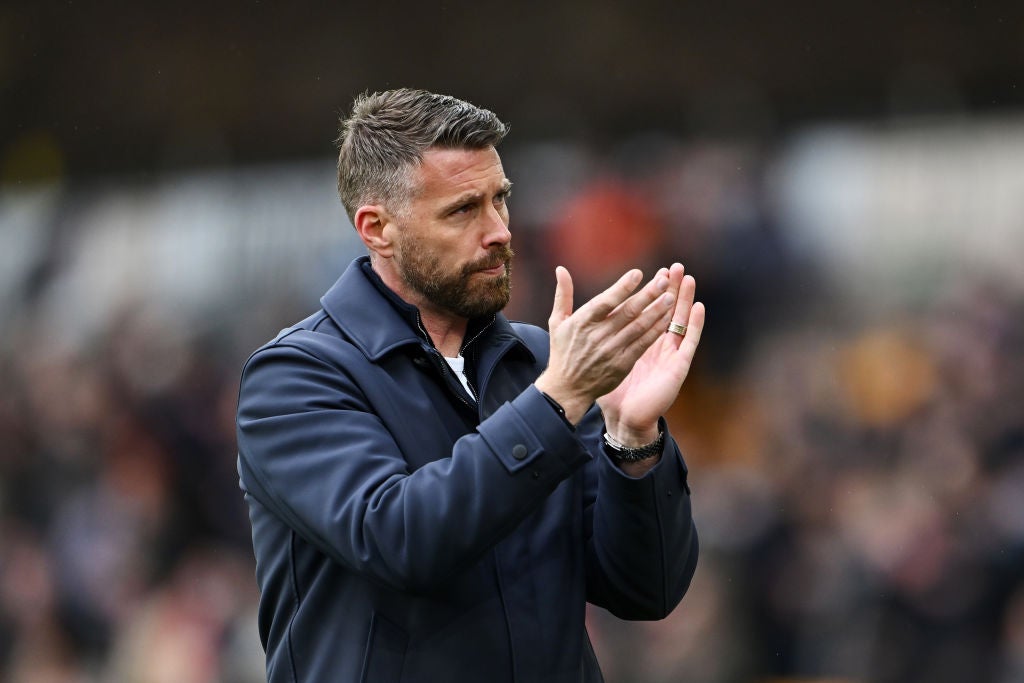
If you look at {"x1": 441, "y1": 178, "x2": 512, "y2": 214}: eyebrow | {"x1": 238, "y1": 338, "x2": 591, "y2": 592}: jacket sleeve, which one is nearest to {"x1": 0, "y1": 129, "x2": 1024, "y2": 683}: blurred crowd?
{"x1": 441, "y1": 178, "x2": 512, "y2": 214}: eyebrow

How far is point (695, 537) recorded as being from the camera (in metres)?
2.54

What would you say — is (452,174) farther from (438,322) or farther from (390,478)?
(390,478)

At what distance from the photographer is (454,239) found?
2.49m

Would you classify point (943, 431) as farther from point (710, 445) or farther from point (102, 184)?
point (102, 184)

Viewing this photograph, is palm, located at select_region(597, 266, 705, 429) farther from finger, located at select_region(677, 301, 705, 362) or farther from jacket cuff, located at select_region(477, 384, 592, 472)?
jacket cuff, located at select_region(477, 384, 592, 472)

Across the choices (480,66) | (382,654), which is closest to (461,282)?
(382,654)

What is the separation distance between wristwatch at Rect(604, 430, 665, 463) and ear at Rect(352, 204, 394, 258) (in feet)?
1.74

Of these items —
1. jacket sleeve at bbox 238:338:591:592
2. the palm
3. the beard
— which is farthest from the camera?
the beard

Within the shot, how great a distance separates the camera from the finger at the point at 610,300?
214 cm

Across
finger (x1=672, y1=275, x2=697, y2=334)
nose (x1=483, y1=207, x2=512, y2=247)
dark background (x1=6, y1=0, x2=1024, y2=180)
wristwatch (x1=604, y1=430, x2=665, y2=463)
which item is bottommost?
dark background (x1=6, y1=0, x2=1024, y2=180)

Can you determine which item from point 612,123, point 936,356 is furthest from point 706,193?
point 936,356

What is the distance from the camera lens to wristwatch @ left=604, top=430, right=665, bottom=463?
2383 millimetres

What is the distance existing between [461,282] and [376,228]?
0.21 m

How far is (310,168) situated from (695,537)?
6.56 meters
